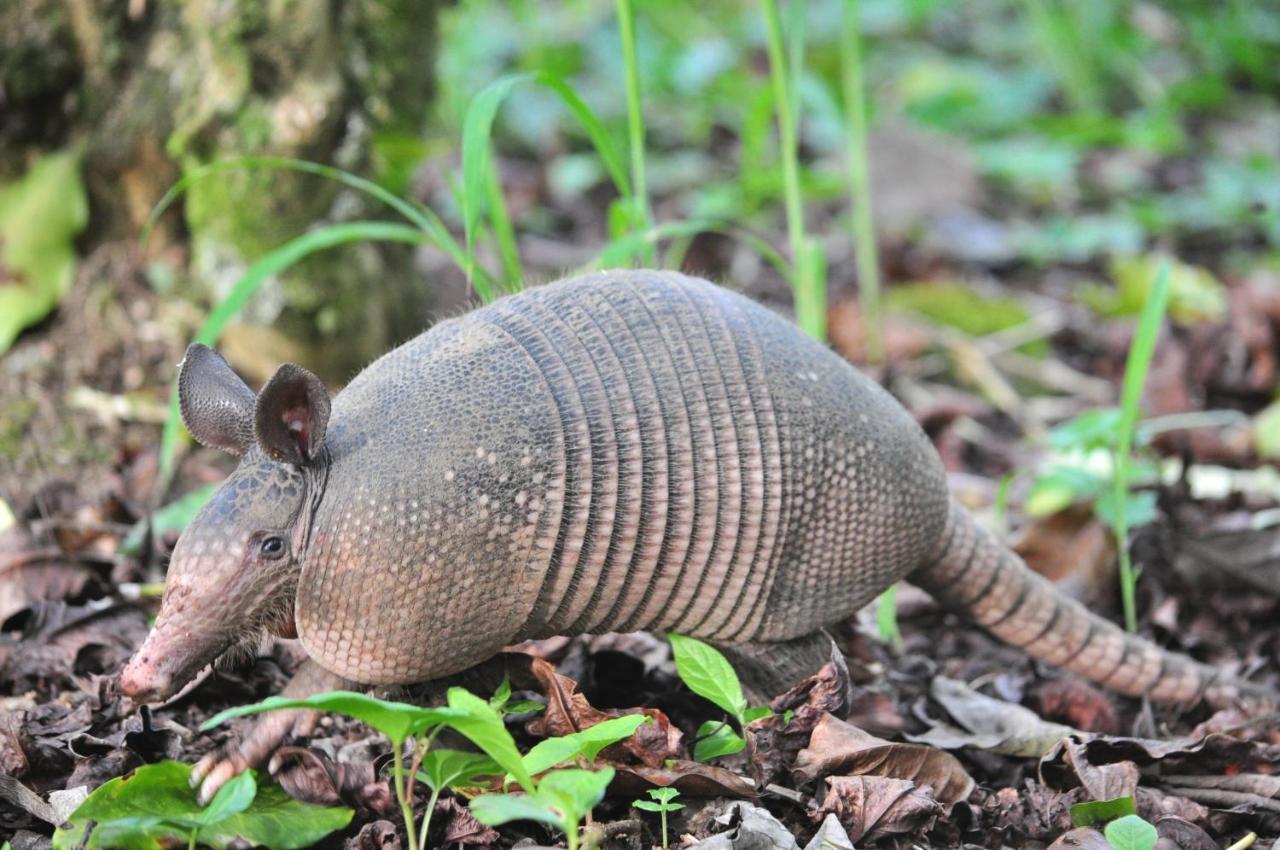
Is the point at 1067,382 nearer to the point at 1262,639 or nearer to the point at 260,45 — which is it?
the point at 1262,639

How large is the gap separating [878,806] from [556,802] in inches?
36.4

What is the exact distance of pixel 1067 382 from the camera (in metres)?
7.31

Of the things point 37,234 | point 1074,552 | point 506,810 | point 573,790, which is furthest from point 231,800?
point 37,234

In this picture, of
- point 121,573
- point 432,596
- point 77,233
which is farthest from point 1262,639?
point 77,233

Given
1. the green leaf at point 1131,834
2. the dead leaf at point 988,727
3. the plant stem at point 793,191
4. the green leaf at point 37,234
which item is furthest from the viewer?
the green leaf at point 37,234

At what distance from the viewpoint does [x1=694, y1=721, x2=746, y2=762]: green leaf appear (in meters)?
3.30

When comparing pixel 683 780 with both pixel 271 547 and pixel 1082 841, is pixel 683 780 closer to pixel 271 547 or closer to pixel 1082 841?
pixel 1082 841

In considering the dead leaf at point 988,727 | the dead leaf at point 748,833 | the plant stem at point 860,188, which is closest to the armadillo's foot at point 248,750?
the dead leaf at point 748,833

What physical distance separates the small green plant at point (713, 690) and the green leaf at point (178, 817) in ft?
2.81

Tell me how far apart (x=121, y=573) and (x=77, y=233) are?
79.6 inches

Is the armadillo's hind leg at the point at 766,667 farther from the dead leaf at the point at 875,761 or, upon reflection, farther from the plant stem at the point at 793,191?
the plant stem at the point at 793,191

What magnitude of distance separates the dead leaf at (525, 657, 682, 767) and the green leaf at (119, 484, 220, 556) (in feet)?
4.95

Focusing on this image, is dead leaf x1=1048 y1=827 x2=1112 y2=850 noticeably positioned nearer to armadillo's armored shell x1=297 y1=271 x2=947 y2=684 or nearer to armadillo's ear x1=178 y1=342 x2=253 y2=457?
armadillo's armored shell x1=297 y1=271 x2=947 y2=684

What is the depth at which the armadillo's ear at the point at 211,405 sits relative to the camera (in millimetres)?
3234
